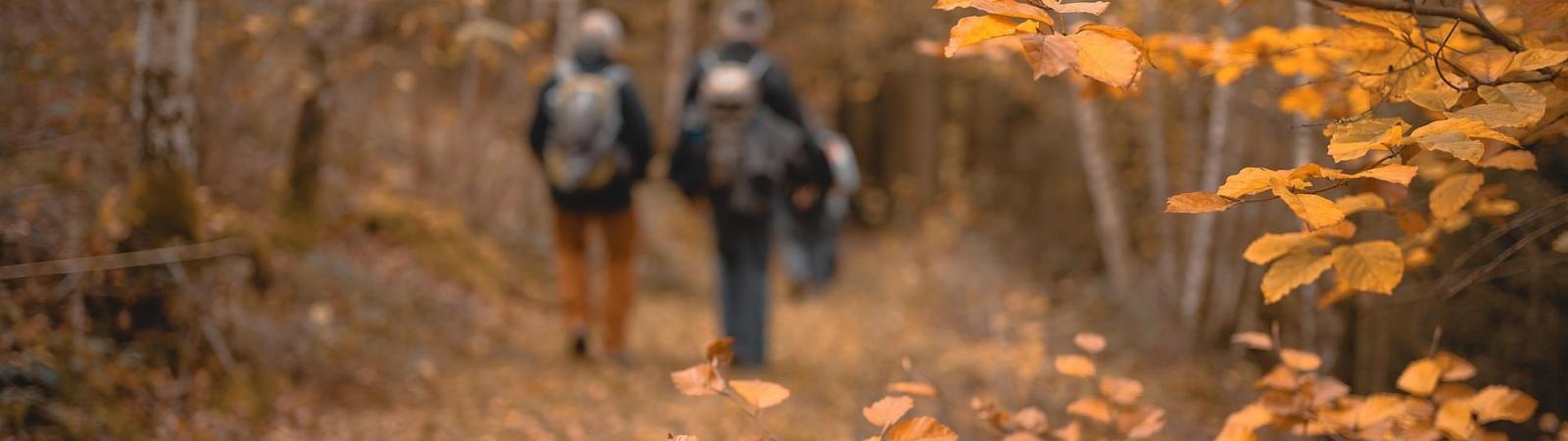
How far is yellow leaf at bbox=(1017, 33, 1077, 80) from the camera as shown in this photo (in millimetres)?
1313

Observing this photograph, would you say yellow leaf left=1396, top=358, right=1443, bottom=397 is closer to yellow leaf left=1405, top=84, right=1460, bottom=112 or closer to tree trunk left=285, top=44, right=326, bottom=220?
yellow leaf left=1405, top=84, right=1460, bottom=112

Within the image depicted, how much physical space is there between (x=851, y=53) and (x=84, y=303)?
33.2 feet

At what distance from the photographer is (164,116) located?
3299mm

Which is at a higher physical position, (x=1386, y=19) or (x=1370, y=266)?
(x=1386, y=19)

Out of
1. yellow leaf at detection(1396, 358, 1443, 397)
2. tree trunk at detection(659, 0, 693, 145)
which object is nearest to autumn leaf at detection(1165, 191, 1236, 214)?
yellow leaf at detection(1396, 358, 1443, 397)

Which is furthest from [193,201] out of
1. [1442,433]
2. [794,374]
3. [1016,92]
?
[1016,92]

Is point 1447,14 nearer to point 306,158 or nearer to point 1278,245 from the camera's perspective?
point 1278,245

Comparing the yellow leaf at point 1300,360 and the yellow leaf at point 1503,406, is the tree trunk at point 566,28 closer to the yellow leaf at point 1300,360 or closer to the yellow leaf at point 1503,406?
the yellow leaf at point 1300,360

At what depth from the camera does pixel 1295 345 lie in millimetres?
4770

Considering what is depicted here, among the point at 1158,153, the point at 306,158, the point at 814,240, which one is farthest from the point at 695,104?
the point at 814,240

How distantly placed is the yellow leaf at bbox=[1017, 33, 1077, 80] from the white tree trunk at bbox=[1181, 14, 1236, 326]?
11.6 ft

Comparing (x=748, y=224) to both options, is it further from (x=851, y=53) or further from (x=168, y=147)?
(x=851, y=53)

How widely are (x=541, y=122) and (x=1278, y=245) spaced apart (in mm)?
3826

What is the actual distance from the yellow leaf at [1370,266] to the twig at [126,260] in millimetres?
3124
